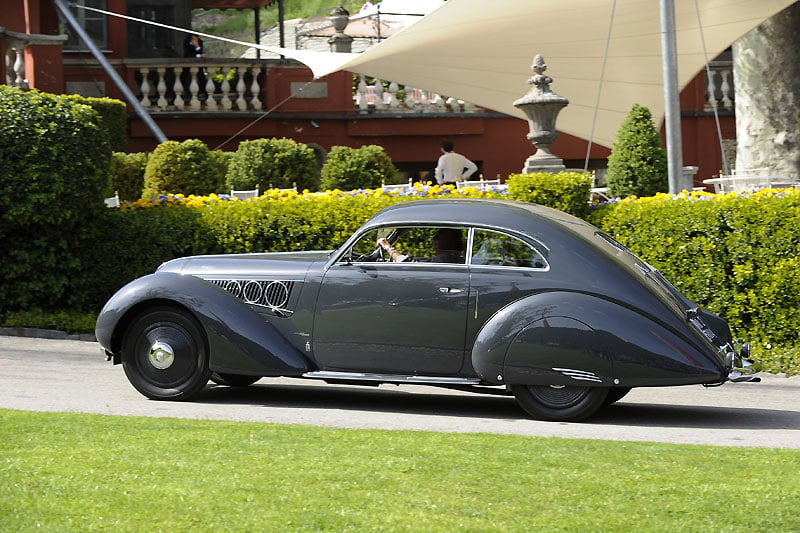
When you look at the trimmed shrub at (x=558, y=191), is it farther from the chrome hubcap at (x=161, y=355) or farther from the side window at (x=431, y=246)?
the chrome hubcap at (x=161, y=355)

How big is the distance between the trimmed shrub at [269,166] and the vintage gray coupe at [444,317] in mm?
9187

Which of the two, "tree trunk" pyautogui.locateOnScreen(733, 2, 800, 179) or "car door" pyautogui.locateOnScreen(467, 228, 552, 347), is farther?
"tree trunk" pyautogui.locateOnScreen(733, 2, 800, 179)

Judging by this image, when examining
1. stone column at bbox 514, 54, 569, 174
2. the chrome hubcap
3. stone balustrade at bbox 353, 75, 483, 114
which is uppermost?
stone balustrade at bbox 353, 75, 483, 114

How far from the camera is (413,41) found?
53.7ft

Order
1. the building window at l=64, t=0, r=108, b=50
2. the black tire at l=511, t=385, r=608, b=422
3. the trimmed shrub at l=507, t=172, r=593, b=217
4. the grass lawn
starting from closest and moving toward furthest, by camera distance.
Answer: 1. the grass lawn
2. the black tire at l=511, t=385, r=608, b=422
3. the trimmed shrub at l=507, t=172, r=593, b=217
4. the building window at l=64, t=0, r=108, b=50

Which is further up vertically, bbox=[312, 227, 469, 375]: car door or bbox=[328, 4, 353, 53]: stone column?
bbox=[328, 4, 353, 53]: stone column

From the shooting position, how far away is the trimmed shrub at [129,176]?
19048mm

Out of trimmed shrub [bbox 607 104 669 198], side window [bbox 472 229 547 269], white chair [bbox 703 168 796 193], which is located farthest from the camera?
white chair [bbox 703 168 796 193]

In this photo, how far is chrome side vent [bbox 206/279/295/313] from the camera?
30.4 ft

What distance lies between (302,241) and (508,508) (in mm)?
7867

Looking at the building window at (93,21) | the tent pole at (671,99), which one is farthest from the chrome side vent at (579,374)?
the building window at (93,21)

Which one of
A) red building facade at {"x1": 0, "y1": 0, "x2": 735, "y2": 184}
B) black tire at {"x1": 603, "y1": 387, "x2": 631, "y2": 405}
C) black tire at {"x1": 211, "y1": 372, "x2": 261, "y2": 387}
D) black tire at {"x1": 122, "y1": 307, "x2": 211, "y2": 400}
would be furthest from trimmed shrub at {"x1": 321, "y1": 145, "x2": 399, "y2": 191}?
black tire at {"x1": 603, "y1": 387, "x2": 631, "y2": 405}

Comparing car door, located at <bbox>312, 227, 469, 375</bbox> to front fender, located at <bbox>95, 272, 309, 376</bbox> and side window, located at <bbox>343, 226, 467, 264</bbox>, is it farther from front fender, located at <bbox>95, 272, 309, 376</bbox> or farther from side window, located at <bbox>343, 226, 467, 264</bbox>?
front fender, located at <bbox>95, 272, 309, 376</bbox>

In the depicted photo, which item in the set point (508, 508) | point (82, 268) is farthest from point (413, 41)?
point (508, 508)
